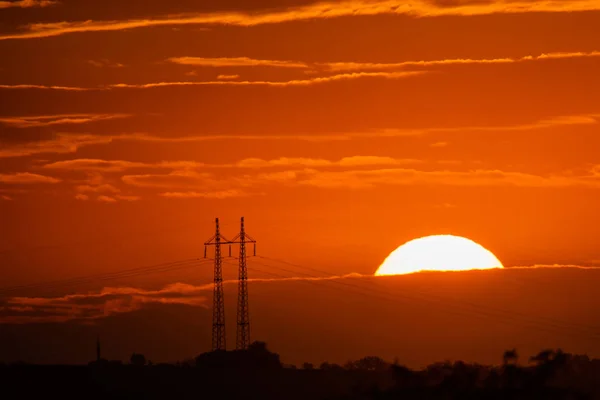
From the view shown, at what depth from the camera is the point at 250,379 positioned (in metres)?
199

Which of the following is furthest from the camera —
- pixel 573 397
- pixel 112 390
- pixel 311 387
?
pixel 311 387

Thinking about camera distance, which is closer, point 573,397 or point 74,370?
point 573,397

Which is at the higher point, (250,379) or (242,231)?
(242,231)

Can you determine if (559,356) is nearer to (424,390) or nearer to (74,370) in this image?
(424,390)

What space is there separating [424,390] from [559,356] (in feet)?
48.5

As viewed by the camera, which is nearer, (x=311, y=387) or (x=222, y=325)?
(x=222, y=325)

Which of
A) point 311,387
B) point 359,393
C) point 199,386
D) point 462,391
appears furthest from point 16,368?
point 462,391

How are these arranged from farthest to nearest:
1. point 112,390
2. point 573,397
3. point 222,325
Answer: point 112,390 → point 222,325 → point 573,397

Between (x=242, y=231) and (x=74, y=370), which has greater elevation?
(x=242, y=231)

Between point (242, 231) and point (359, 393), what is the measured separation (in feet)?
70.6

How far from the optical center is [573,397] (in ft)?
481

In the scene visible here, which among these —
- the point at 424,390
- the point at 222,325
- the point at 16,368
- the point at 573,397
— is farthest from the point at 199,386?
the point at 573,397

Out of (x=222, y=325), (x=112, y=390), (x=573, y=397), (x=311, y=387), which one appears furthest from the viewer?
(x=311, y=387)

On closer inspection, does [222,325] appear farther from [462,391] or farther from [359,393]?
[462,391]
